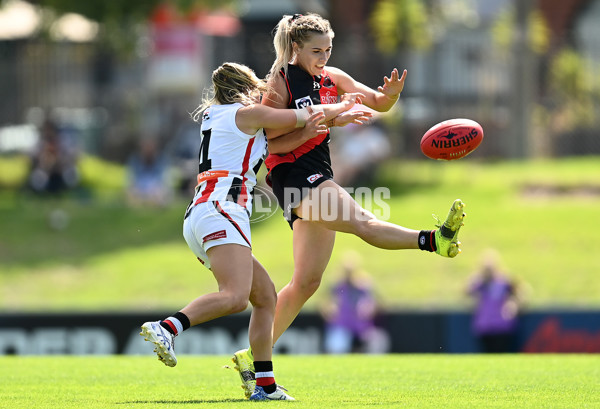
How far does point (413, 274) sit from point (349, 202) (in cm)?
1008

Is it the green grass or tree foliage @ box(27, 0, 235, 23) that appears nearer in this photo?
the green grass

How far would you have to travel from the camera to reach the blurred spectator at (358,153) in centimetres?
1894

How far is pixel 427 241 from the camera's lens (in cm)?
663

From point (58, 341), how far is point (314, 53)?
6.83 meters

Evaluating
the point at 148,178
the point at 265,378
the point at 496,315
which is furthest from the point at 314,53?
the point at 148,178

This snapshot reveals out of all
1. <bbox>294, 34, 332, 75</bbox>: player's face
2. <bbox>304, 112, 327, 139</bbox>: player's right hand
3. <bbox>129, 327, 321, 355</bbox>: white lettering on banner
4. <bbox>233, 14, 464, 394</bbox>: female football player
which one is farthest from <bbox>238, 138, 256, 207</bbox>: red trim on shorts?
<bbox>129, 327, 321, 355</bbox>: white lettering on banner

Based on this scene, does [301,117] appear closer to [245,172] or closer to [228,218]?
[245,172]

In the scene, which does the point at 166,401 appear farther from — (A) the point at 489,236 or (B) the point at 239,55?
(B) the point at 239,55

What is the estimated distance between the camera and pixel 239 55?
20.8 metres

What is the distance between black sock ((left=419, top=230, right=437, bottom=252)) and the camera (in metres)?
6.62

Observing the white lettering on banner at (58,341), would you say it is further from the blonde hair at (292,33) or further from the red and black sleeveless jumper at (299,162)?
the blonde hair at (292,33)

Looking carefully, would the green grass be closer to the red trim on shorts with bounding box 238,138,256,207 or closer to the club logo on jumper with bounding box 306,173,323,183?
the club logo on jumper with bounding box 306,173,323,183

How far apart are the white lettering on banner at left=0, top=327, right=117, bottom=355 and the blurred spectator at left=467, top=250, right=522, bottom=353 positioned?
14.2 feet

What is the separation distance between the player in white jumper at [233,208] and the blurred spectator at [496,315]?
643cm
